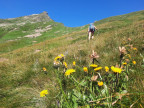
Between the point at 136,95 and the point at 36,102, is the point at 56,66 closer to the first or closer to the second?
the point at 36,102

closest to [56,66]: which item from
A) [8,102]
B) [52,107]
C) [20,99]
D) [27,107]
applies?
[52,107]

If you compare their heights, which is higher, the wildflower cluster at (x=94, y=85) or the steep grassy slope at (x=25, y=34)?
the steep grassy slope at (x=25, y=34)

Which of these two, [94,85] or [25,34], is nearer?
[94,85]

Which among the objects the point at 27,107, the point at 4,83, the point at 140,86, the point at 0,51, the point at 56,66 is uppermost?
the point at 0,51

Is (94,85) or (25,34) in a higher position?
(25,34)

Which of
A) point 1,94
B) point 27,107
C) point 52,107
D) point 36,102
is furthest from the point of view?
point 1,94

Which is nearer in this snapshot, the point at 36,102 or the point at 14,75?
the point at 36,102

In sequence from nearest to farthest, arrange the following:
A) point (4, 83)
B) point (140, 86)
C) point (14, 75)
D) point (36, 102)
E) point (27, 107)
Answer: point (140, 86) < point (27, 107) < point (36, 102) < point (4, 83) < point (14, 75)

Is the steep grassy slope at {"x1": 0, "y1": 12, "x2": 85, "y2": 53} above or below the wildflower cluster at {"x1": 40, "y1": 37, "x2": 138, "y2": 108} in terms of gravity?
above

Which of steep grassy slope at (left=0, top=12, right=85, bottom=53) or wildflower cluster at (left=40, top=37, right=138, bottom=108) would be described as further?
steep grassy slope at (left=0, top=12, right=85, bottom=53)

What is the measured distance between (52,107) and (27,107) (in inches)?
19.7

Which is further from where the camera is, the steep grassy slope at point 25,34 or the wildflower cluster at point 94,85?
the steep grassy slope at point 25,34

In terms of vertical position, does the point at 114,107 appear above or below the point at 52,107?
above

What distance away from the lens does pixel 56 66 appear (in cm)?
133
